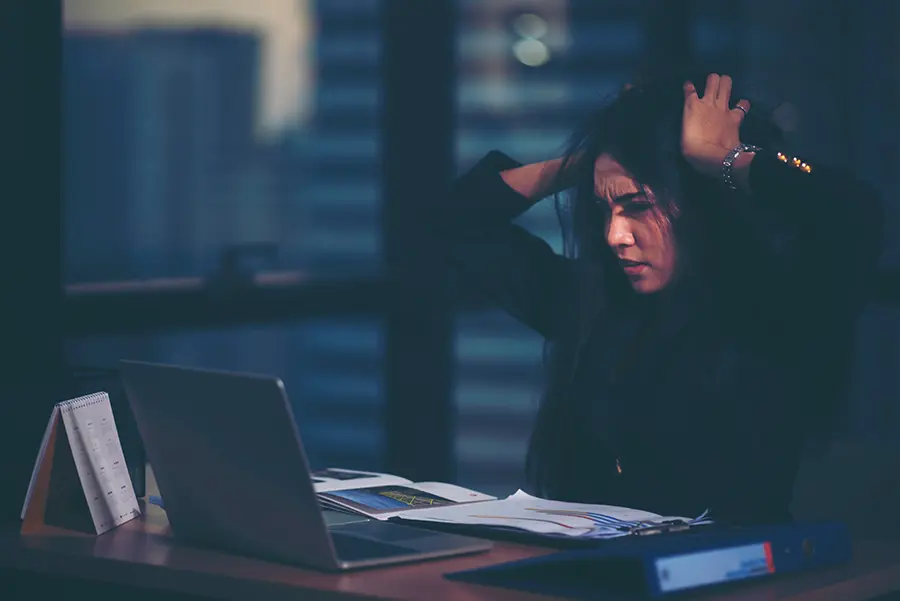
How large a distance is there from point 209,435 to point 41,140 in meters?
0.95

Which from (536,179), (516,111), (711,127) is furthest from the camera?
(516,111)

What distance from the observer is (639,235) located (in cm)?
203

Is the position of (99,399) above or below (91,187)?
below

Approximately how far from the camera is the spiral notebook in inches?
62.8

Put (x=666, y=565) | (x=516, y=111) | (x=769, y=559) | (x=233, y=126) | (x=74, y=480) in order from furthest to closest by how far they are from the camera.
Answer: (x=233, y=126), (x=516, y=111), (x=74, y=480), (x=769, y=559), (x=666, y=565)

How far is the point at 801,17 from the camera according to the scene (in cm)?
671

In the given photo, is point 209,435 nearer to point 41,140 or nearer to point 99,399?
point 99,399

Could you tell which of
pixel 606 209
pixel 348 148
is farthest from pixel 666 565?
pixel 348 148

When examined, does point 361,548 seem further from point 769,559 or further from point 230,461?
point 769,559

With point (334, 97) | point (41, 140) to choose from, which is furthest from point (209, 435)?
point (334, 97)

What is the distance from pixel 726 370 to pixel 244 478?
36.2 inches

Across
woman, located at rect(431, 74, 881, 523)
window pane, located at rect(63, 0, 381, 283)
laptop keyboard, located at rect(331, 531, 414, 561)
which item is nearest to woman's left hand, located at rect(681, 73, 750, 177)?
woman, located at rect(431, 74, 881, 523)

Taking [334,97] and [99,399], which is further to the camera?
[334,97]

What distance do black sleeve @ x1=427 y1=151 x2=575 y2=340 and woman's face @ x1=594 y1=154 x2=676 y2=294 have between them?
25 cm
